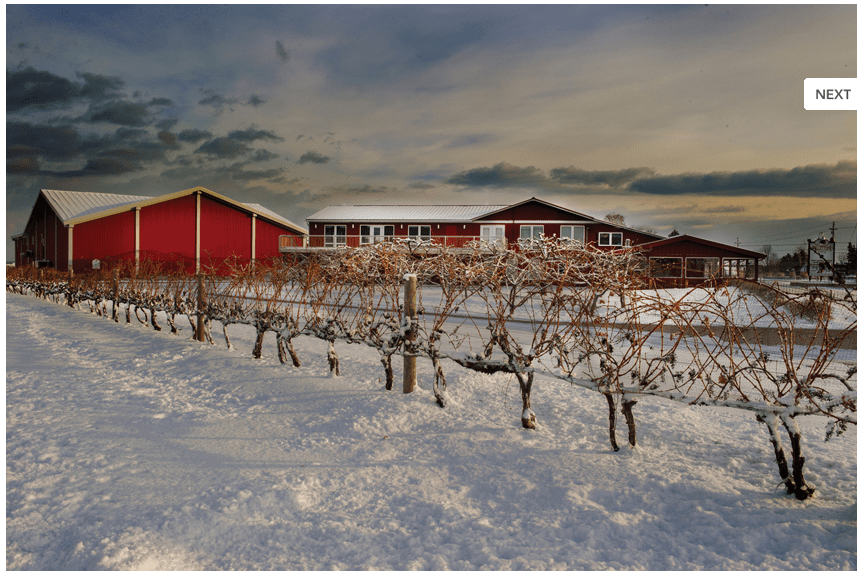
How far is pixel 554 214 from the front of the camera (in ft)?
111

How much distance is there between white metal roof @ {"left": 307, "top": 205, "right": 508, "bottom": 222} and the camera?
1441 inches

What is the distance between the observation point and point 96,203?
109 feet

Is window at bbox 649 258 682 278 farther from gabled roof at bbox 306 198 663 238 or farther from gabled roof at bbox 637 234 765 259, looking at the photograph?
gabled roof at bbox 306 198 663 238

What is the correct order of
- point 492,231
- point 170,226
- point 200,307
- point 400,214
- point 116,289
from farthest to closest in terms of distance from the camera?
point 400,214
point 492,231
point 170,226
point 116,289
point 200,307

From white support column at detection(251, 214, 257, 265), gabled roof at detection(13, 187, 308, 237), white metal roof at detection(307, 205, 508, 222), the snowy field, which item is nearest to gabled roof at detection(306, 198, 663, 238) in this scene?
white metal roof at detection(307, 205, 508, 222)

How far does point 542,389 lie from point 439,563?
352cm

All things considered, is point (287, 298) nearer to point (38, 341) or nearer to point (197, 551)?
point (197, 551)

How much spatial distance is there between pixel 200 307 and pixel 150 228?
24.8 m

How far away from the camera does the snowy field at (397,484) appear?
111 inches

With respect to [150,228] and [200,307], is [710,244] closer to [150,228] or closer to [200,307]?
[200,307]

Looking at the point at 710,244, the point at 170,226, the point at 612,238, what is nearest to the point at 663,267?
the point at 710,244

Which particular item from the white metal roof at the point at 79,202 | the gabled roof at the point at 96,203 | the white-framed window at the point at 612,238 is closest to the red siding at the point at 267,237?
the gabled roof at the point at 96,203

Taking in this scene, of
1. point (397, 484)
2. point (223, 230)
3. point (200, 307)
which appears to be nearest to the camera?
point (397, 484)

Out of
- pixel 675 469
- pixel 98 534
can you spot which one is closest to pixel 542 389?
pixel 675 469
